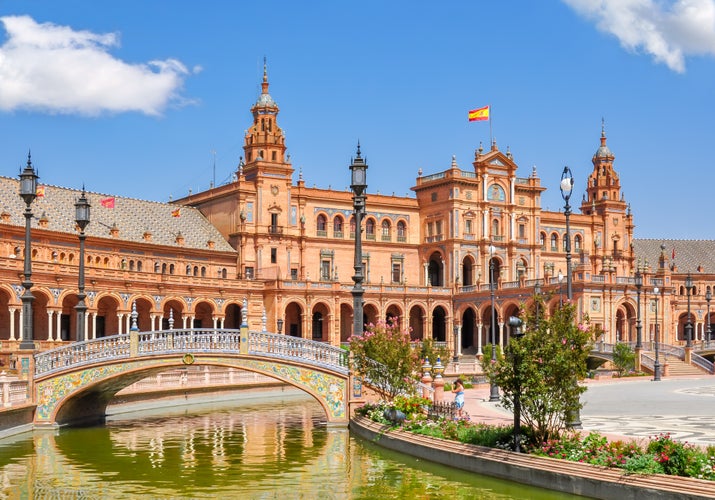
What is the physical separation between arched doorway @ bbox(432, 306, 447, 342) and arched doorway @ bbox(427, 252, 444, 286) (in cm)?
258

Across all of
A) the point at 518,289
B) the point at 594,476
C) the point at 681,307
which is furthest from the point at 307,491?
the point at 681,307

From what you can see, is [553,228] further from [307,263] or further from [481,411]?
[481,411]

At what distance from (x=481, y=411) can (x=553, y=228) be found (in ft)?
231

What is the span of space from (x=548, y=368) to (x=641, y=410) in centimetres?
1120

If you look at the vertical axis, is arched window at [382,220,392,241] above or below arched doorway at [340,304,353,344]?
above

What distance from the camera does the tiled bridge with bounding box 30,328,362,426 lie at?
31281mm

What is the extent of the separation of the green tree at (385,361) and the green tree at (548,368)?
27.3ft

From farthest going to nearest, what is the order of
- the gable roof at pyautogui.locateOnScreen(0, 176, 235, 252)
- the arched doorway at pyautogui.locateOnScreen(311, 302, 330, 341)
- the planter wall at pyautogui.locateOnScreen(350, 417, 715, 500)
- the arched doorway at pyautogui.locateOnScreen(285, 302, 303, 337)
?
the arched doorway at pyautogui.locateOnScreen(311, 302, 330, 341)
the arched doorway at pyautogui.locateOnScreen(285, 302, 303, 337)
the gable roof at pyautogui.locateOnScreen(0, 176, 235, 252)
the planter wall at pyautogui.locateOnScreen(350, 417, 715, 500)

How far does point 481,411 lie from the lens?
30.1 meters

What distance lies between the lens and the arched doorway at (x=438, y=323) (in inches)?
3565

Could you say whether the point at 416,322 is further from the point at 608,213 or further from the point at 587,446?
the point at 587,446

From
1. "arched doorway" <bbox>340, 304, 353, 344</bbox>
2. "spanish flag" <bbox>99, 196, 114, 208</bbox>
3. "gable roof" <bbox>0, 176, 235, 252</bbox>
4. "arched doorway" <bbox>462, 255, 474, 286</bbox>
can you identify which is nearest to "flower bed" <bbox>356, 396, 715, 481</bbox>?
"gable roof" <bbox>0, 176, 235, 252</bbox>

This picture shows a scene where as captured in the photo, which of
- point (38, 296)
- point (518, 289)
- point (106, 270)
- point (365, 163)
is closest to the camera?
point (365, 163)

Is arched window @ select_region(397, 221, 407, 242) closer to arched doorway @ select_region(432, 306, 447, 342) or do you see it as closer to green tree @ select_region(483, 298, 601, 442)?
arched doorway @ select_region(432, 306, 447, 342)
